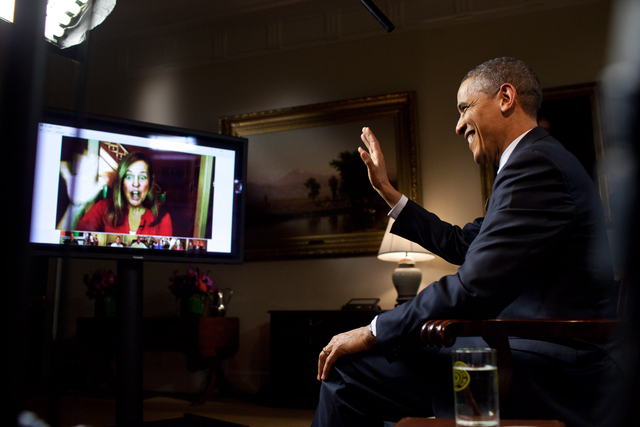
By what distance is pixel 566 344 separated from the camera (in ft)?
3.71

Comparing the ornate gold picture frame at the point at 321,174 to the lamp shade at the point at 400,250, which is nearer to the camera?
the lamp shade at the point at 400,250

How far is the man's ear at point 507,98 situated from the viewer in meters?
1.51

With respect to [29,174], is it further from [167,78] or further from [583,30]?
[167,78]

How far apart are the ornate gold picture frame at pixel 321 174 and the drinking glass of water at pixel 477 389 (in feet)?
9.96

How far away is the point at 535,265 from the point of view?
114cm

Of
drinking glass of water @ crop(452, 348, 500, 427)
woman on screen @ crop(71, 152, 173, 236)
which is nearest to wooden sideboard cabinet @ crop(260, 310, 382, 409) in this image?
woman on screen @ crop(71, 152, 173, 236)

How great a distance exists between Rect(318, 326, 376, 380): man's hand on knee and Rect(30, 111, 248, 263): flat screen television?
2.85ft

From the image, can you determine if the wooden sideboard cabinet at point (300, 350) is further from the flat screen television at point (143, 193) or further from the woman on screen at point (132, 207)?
the woman on screen at point (132, 207)

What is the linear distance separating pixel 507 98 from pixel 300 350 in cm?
246

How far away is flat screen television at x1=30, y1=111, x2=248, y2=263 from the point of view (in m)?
1.73

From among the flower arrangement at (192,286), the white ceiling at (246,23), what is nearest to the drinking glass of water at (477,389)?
the flower arrangement at (192,286)

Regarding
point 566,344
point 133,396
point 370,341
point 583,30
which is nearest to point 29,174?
point 370,341

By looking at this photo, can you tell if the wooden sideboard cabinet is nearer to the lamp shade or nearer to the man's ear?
the lamp shade

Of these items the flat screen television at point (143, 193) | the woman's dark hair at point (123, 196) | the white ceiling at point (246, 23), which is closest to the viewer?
the flat screen television at point (143, 193)
